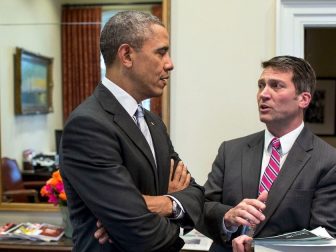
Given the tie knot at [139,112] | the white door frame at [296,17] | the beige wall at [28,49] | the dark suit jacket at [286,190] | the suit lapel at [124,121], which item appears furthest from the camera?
the beige wall at [28,49]

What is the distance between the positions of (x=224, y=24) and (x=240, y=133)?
0.66m

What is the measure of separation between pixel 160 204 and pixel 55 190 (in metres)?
1.44

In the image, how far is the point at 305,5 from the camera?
2.62 meters

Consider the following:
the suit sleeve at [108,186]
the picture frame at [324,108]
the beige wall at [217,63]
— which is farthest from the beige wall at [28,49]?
the picture frame at [324,108]

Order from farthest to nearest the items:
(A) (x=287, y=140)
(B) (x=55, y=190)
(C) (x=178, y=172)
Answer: (B) (x=55, y=190), (A) (x=287, y=140), (C) (x=178, y=172)

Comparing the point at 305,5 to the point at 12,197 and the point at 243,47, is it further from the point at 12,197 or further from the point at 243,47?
the point at 12,197

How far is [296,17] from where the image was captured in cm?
263

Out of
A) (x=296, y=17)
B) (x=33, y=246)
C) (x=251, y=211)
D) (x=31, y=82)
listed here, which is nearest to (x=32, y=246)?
(x=33, y=246)

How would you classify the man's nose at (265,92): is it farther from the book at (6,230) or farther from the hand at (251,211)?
the book at (6,230)

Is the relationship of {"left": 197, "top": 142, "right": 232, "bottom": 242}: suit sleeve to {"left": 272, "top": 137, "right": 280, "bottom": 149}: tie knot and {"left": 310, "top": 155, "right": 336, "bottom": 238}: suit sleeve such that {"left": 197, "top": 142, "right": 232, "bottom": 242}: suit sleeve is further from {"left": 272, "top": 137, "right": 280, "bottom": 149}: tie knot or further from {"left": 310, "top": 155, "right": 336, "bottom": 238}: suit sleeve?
{"left": 310, "top": 155, "right": 336, "bottom": 238}: suit sleeve

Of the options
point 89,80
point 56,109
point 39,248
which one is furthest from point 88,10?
point 39,248

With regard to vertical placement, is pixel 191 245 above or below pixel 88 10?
below

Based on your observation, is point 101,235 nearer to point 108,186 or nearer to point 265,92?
point 108,186

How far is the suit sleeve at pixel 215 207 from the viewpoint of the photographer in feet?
6.09
